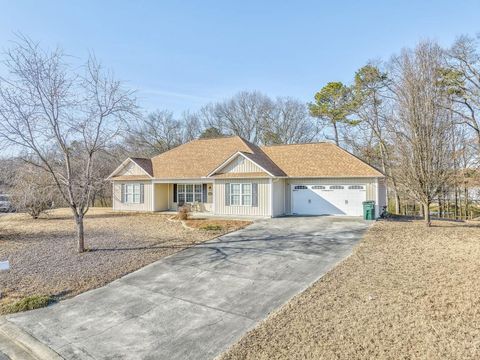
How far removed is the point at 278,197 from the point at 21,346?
15889mm

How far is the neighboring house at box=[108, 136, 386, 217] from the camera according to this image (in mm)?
18531

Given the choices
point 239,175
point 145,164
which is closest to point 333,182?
point 239,175

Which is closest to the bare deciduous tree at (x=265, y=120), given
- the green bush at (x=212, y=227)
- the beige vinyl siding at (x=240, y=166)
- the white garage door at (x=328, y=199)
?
the white garage door at (x=328, y=199)

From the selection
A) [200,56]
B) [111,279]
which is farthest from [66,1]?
[111,279]

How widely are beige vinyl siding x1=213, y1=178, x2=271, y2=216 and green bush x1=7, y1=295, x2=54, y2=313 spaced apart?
13.3 m

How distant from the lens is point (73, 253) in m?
10.2

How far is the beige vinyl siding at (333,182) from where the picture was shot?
18.0 metres

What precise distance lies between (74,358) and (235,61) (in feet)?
61.2

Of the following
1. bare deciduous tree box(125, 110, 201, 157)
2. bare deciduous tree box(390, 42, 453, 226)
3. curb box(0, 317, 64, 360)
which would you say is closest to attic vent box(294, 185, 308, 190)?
bare deciduous tree box(390, 42, 453, 226)

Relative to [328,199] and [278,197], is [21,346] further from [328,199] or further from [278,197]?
[328,199]

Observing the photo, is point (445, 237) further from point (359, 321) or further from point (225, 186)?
point (225, 186)

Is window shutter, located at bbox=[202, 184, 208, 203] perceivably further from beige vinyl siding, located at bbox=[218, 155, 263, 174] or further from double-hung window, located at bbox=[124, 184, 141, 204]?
double-hung window, located at bbox=[124, 184, 141, 204]

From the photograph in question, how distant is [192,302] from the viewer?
6285 mm

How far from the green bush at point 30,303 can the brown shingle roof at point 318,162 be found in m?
15.8
